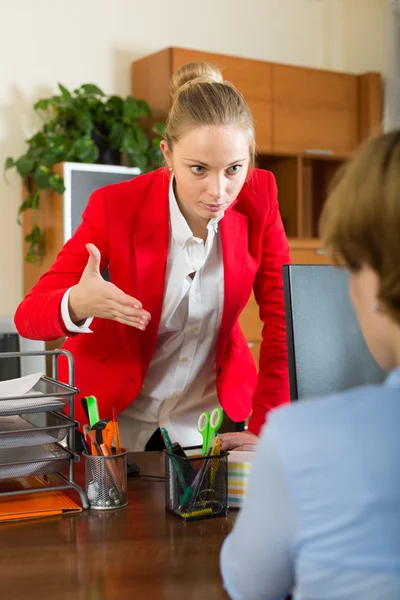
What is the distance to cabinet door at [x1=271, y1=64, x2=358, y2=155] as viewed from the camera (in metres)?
4.20

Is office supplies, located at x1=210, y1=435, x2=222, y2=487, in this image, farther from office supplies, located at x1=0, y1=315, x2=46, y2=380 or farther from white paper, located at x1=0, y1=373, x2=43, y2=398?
office supplies, located at x1=0, y1=315, x2=46, y2=380

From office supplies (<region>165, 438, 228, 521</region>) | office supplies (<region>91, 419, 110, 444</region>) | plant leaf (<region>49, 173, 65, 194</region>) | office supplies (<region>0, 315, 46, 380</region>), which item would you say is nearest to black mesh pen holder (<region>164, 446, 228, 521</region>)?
office supplies (<region>165, 438, 228, 521</region>)

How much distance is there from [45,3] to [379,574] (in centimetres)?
380

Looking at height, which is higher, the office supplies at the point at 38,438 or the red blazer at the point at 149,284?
the red blazer at the point at 149,284

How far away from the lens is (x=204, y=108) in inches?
59.7

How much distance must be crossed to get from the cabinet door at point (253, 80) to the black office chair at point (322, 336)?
273 cm

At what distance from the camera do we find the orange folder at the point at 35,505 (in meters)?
1.20

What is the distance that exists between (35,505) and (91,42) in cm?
327

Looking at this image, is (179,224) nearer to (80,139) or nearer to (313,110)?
(80,139)

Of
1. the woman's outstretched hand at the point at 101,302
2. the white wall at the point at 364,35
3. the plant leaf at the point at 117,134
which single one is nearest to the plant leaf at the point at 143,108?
the plant leaf at the point at 117,134

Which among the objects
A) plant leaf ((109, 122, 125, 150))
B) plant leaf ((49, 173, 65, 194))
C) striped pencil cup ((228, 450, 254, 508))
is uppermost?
plant leaf ((109, 122, 125, 150))

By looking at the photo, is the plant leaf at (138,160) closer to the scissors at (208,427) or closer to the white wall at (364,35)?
the white wall at (364,35)

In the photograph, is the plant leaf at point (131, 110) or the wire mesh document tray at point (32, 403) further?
the plant leaf at point (131, 110)

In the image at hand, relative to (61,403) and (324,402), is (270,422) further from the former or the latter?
(61,403)
